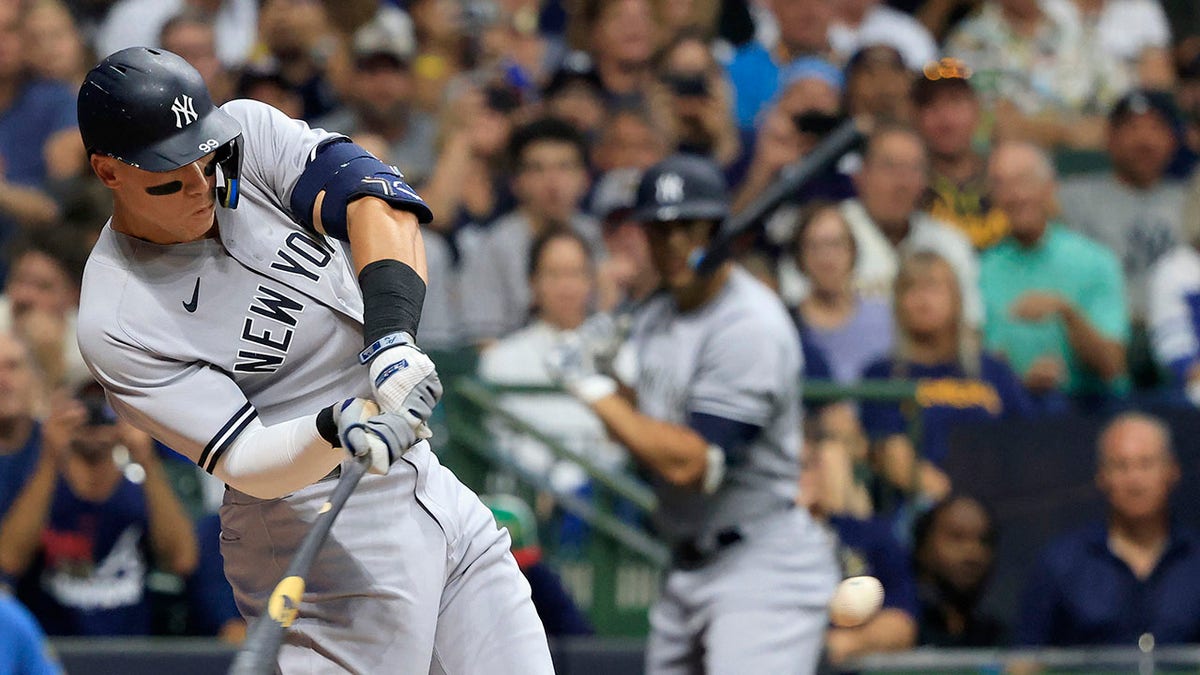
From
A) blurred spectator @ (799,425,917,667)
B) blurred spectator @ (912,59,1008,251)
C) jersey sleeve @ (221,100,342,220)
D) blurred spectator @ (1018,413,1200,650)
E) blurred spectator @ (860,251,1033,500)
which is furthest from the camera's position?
blurred spectator @ (912,59,1008,251)

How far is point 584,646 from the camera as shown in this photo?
6.04 m

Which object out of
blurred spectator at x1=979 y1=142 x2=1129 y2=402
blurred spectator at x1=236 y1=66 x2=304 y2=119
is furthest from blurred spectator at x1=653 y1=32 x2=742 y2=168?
blurred spectator at x1=236 y1=66 x2=304 y2=119

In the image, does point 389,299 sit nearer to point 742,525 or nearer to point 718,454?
point 718,454

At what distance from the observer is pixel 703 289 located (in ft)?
17.9

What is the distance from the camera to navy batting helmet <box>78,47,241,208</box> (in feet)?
10.2

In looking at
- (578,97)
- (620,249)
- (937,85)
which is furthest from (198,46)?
(937,85)

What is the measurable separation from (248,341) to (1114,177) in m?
6.04

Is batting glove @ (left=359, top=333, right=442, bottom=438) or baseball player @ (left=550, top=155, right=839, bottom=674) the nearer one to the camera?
batting glove @ (left=359, top=333, right=442, bottom=438)

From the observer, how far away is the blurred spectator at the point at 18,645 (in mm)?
4379

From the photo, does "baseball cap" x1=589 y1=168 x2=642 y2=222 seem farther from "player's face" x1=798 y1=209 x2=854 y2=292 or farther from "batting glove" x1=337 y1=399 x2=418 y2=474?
"batting glove" x1=337 y1=399 x2=418 y2=474

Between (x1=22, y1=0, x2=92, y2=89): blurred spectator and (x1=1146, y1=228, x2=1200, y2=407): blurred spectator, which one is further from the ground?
(x1=22, y1=0, x2=92, y2=89): blurred spectator

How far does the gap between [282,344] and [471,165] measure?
4581mm

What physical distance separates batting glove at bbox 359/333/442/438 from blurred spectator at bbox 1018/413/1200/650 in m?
4.06

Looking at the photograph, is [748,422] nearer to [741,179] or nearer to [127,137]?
[127,137]
